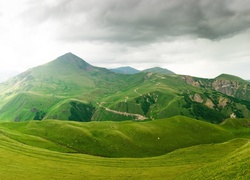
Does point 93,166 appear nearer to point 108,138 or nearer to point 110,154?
point 110,154

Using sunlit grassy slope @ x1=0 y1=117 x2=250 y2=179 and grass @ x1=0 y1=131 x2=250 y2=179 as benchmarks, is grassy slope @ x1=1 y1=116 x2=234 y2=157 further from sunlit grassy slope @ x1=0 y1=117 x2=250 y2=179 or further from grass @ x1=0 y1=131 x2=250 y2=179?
grass @ x1=0 y1=131 x2=250 y2=179

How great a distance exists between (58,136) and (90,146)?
24272mm

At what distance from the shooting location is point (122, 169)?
10106 centimetres

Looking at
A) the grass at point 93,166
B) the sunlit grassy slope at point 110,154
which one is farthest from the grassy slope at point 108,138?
the grass at point 93,166

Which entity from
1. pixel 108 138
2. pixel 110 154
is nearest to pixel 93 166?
pixel 110 154

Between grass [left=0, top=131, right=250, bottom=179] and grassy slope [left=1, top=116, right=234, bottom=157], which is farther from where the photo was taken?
grassy slope [left=1, top=116, right=234, bottom=157]

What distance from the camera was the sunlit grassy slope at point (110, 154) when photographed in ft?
250

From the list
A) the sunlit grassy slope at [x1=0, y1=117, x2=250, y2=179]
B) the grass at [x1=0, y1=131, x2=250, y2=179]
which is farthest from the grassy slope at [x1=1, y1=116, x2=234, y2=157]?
the grass at [x1=0, y1=131, x2=250, y2=179]

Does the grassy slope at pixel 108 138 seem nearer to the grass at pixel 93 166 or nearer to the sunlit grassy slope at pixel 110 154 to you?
the sunlit grassy slope at pixel 110 154

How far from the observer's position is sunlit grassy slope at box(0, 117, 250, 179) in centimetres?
7607

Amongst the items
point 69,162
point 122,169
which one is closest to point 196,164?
point 122,169

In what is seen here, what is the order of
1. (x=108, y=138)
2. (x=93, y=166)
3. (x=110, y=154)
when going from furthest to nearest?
(x=108, y=138) < (x=110, y=154) < (x=93, y=166)

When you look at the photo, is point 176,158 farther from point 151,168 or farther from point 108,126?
point 108,126

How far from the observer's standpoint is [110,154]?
505 ft
